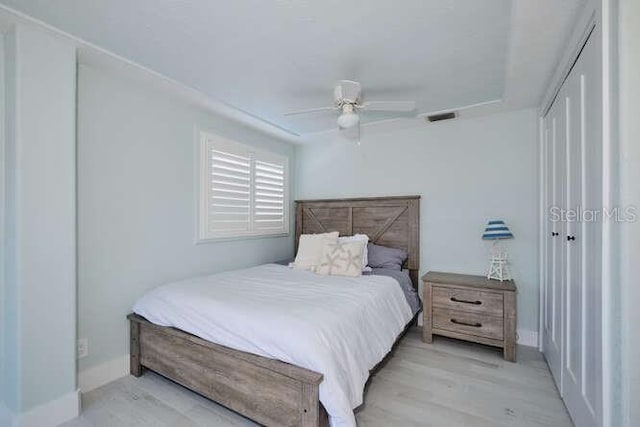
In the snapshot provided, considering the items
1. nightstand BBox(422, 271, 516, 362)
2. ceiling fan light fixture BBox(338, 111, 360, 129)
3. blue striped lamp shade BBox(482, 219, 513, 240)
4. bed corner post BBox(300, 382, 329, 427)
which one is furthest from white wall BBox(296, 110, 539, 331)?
bed corner post BBox(300, 382, 329, 427)

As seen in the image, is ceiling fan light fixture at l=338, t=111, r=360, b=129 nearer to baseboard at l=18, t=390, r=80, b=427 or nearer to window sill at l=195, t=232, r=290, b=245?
window sill at l=195, t=232, r=290, b=245

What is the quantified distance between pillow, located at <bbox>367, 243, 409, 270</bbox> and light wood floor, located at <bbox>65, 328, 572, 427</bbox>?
3.31 feet

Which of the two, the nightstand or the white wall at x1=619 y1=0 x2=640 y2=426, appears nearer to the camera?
the white wall at x1=619 y1=0 x2=640 y2=426

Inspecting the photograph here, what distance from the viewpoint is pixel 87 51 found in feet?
6.75

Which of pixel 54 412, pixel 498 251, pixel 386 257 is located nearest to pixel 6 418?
pixel 54 412

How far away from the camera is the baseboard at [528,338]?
2938 mm

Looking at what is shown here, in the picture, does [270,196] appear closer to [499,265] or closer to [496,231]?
[496,231]

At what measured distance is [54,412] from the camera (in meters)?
1.84

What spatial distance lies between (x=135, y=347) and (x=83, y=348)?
0.33 meters

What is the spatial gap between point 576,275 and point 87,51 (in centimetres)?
343

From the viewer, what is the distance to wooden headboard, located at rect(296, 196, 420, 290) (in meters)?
3.52

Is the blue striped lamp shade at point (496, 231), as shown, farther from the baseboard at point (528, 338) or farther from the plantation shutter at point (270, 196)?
the plantation shutter at point (270, 196)

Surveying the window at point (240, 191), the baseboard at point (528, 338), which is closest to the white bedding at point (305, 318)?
the window at point (240, 191)

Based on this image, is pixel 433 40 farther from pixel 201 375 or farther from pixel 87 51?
pixel 201 375
